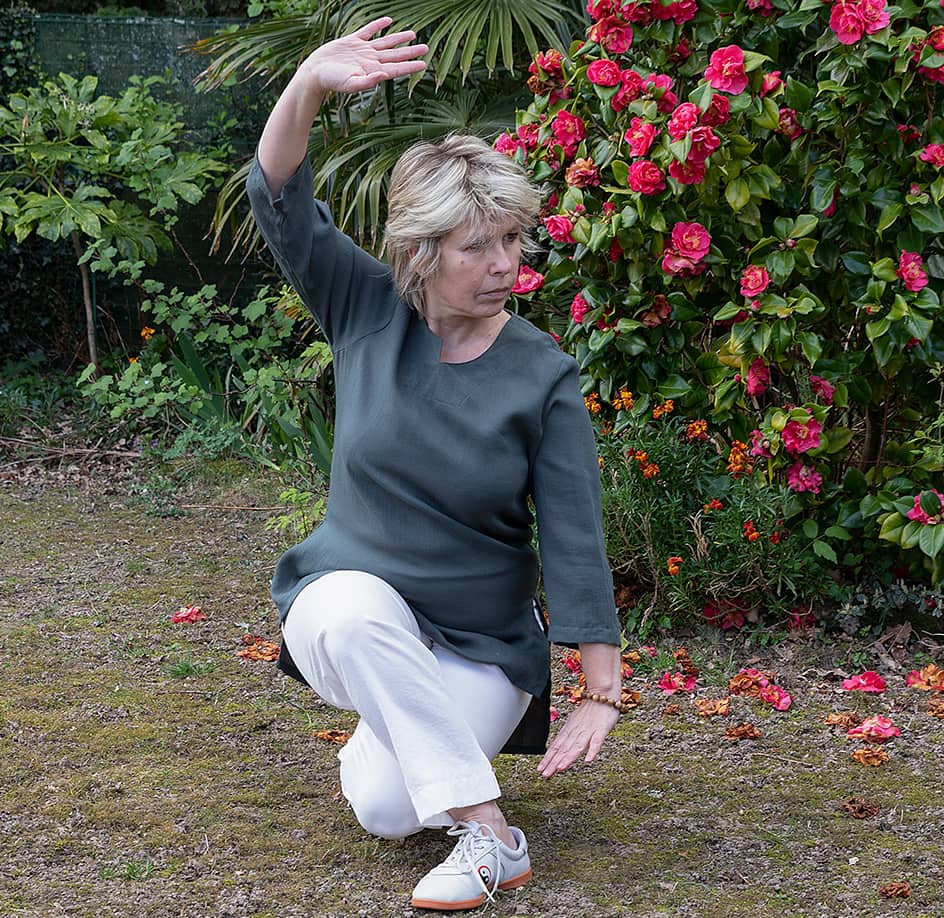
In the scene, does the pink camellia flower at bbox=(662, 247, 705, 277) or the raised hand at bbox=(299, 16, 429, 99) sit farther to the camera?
the pink camellia flower at bbox=(662, 247, 705, 277)

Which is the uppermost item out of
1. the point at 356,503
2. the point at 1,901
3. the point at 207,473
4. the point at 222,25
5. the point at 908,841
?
the point at 222,25

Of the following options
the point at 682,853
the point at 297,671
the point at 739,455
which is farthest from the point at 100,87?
the point at 682,853

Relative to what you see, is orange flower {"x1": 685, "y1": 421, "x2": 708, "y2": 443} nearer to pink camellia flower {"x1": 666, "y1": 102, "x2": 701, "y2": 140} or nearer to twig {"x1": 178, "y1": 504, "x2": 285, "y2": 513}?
pink camellia flower {"x1": 666, "y1": 102, "x2": 701, "y2": 140}

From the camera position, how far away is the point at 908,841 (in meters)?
2.45

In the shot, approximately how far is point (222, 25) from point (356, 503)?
202 inches

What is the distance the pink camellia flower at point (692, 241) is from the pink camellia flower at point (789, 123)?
30 cm

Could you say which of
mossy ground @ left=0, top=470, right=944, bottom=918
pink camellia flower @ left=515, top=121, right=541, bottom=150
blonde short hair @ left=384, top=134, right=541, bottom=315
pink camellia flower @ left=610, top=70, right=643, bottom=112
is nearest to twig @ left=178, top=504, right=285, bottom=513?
mossy ground @ left=0, top=470, right=944, bottom=918

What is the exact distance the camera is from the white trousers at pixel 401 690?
2160 millimetres

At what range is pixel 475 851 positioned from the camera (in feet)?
7.25

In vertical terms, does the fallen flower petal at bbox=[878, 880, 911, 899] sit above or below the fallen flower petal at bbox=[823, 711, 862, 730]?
above

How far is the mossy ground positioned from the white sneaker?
1.9 inches

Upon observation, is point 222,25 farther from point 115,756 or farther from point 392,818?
point 392,818

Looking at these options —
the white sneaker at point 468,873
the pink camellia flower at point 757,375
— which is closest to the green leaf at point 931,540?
the pink camellia flower at point 757,375

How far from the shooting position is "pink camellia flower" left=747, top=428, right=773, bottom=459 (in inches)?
129
